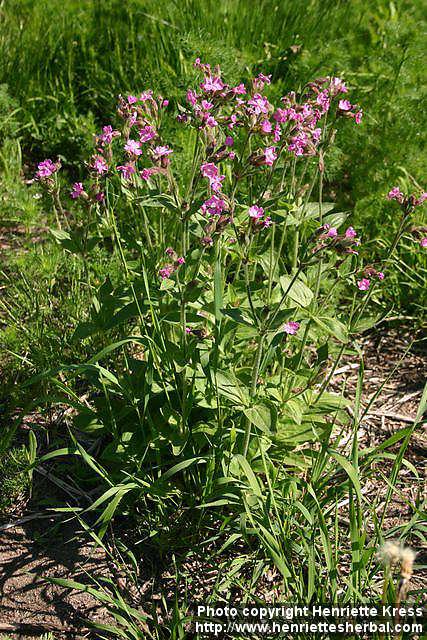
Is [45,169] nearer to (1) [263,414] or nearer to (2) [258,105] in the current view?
(2) [258,105]

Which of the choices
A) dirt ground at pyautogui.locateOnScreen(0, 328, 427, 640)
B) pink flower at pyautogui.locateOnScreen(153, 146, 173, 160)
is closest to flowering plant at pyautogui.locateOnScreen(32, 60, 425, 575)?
pink flower at pyautogui.locateOnScreen(153, 146, 173, 160)

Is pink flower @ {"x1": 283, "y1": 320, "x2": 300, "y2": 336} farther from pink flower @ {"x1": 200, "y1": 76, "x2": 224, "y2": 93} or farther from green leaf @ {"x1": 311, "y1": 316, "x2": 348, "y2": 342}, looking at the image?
pink flower @ {"x1": 200, "y1": 76, "x2": 224, "y2": 93}

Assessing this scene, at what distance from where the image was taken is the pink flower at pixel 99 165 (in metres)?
2.28

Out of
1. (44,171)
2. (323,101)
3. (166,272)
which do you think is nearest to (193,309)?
(166,272)

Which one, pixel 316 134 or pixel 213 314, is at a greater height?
pixel 316 134

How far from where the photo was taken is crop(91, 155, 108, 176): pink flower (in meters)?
2.28

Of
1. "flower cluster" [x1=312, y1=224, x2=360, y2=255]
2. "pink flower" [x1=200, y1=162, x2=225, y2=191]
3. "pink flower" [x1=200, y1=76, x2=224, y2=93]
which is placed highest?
"pink flower" [x1=200, y1=76, x2=224, y2=93]

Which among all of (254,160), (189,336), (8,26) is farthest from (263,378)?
(8,26)

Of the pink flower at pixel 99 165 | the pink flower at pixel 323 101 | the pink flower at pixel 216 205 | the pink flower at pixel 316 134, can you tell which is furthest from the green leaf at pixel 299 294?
the pink flower at pixel 99 165

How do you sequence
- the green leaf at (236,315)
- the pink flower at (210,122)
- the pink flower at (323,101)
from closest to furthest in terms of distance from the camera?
the green leaf at (236,315) → the pink flower at (210,122) → the pink flower at (323,101)

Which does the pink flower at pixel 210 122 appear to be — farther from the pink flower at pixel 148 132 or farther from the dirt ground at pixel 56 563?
the dirt ground at pixel 56 563

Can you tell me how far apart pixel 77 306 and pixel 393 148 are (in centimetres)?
219

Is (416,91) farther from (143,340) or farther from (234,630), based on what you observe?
(234,630)

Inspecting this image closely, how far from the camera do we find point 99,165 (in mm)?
2277
